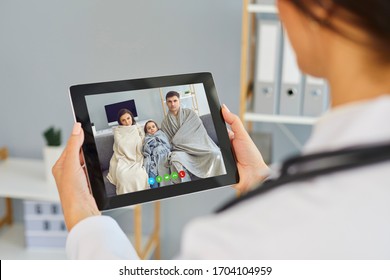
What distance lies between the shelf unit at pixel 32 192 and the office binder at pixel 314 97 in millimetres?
674

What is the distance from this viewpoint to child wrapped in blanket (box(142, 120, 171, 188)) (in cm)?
108

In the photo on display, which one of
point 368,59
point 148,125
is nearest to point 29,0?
point 148,125

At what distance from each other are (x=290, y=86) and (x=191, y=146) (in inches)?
35.0

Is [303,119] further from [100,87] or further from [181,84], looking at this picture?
[100,87]

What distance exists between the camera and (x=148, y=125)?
1126 millimetres

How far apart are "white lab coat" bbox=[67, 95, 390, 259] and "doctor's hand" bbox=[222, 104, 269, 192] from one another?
0.62 meters

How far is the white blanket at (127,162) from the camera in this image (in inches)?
40.3

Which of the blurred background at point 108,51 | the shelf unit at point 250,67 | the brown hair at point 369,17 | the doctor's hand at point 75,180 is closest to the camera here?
A: the brown hair at point 369,17

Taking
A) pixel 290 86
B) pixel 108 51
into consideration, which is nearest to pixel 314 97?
pixel 290 86

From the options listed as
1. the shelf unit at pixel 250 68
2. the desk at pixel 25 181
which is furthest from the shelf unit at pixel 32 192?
the shelf unit at pixel 250 68

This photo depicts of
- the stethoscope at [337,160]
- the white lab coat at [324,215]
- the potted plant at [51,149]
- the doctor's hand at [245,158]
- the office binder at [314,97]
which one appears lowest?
the potted plant at [51,149]

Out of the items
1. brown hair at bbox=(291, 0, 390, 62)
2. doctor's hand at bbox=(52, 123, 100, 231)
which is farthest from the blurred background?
brown hair at bbox=(291, 0, 390, 62)

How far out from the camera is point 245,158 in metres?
1.11

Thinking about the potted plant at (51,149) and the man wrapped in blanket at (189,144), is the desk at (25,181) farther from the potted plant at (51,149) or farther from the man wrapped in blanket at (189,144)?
the man wrapped in blanket at (189,144)
